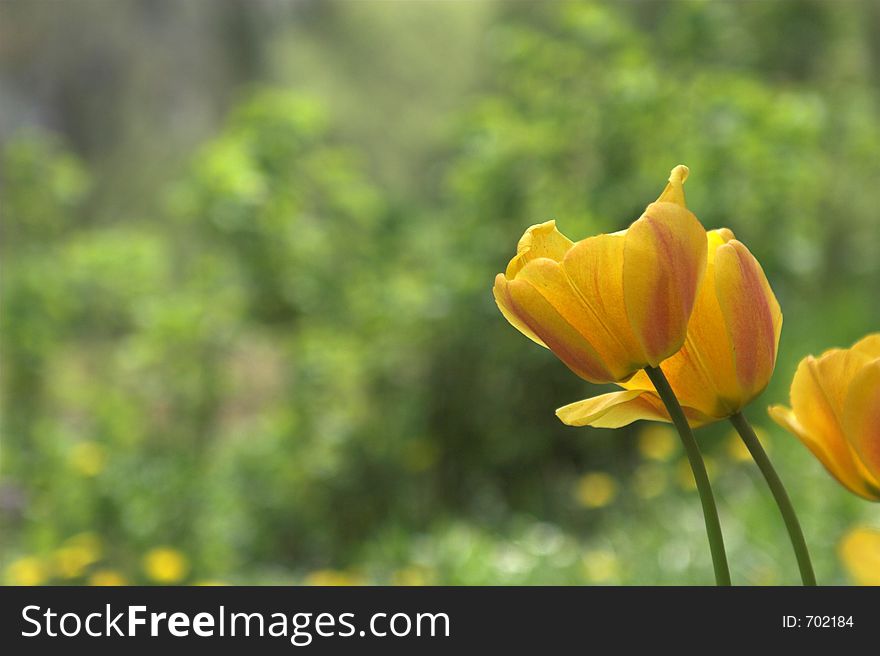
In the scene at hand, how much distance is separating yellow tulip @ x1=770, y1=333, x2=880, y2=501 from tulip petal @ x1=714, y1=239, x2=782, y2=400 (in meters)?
0.01

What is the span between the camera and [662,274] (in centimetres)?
26

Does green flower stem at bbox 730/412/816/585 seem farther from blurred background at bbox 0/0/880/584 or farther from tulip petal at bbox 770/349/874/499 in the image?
blurred background at bbox 0/0/880/584

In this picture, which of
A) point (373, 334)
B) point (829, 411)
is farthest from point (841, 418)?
point (373, 334)

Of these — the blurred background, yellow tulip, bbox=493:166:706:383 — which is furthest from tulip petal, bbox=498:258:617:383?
the blurred background

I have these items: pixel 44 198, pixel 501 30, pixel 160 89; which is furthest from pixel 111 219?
pixel 501 30

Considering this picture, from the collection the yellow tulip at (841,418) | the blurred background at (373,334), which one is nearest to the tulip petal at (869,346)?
the yellow tulip at (841,418)

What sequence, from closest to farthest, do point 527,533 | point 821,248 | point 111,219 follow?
point 527,533
point 821,248
point 111,219

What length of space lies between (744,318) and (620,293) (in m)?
0.03

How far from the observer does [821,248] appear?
341cm

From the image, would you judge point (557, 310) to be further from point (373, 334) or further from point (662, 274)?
point (373, 334)

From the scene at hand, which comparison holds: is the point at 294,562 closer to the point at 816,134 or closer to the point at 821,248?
the point at 816,134

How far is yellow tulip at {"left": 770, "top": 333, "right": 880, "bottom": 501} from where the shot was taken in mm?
262

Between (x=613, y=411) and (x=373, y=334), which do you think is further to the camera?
(x=373, y=334)
